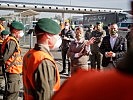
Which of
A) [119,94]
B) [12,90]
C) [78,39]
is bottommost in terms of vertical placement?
[12,90]

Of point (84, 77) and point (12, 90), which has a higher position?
point (84, 77)

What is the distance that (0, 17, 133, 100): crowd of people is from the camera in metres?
0.89

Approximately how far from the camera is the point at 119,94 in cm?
86

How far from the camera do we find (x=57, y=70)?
3.04 meters

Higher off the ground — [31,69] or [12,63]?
[31,69]

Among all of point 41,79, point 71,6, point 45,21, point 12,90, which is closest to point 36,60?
point 41,79

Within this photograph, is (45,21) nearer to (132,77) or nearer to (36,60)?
(36,60)

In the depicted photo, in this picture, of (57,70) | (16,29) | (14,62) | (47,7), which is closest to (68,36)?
(16,29)

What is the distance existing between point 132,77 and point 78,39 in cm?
642

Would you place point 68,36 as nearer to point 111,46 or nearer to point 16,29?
point 111,46

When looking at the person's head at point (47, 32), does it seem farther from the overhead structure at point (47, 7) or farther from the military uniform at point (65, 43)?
the overhead structure at point (47, 7)

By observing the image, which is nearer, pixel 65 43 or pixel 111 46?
pixel 111 46

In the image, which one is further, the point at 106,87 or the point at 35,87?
the point at 35,87

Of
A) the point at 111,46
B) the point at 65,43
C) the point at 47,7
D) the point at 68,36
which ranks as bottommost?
the point at 47,7
